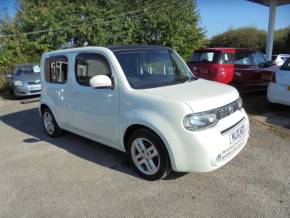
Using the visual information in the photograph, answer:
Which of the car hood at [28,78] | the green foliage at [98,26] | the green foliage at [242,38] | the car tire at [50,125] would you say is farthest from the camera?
the green foliage at [242,38]

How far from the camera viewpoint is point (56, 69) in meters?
5.76

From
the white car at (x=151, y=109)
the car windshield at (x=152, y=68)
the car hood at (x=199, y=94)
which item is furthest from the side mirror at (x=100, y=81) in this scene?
the car hood at (x=199, y=94)

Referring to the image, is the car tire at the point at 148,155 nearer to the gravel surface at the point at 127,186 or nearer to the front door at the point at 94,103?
the gravel surface at the point at 127,186

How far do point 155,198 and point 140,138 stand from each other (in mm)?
796

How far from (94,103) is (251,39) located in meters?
36.8

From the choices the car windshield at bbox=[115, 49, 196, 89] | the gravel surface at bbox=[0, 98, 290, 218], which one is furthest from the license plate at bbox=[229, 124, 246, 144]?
the car windshield at bbox=[115, 49, 196, 89]

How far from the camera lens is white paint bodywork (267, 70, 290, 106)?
6657 millimetres

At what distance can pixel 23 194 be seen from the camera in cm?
400

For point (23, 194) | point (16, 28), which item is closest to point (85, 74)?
point (23, 194)

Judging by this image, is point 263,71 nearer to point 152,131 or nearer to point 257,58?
point 257,58

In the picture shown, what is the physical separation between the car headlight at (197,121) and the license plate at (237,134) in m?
0.41

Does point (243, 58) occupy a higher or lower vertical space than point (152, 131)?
higher

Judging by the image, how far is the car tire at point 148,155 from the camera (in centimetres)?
383

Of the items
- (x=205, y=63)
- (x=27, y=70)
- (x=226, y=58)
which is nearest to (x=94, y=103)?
(x=205, y=63)
